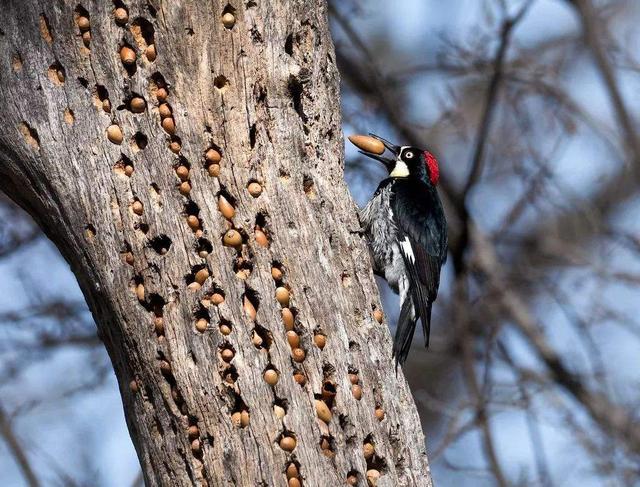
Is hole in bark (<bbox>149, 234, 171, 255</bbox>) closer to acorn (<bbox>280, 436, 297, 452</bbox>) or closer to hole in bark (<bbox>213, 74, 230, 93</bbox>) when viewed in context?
hole in bark (<bbox>213, 74, 230, 93</bbox>)

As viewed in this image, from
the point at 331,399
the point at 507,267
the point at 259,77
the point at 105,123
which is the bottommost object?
the point at 331,399

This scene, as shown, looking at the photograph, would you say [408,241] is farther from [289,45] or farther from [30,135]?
[30,135]

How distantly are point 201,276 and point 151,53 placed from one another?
27.5 inches

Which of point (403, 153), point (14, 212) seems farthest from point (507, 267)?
point (14, 212)

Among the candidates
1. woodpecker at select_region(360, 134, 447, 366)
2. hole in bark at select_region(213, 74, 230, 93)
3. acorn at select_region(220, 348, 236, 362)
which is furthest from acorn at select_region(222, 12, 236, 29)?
woodpecker at select_region(360, 134, 447, 366)

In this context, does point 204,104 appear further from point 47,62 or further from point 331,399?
point 331,399

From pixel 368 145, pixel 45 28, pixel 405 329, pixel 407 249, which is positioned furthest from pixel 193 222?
pixel 407 249

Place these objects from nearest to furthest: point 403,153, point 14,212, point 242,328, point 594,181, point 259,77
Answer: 1. point 242,328
2. point 259,77
3. point 403,153
4. point 14,212
5. point 594,181

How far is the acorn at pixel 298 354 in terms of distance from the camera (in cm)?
284

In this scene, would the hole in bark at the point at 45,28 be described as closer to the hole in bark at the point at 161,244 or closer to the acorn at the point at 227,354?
the hole in bark at the point at 161,244

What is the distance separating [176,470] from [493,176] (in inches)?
217

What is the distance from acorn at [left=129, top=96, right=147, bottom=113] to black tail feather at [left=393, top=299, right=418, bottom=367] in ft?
4.49

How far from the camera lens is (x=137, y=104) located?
2.88 metres

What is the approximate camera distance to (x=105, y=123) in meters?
2.88
